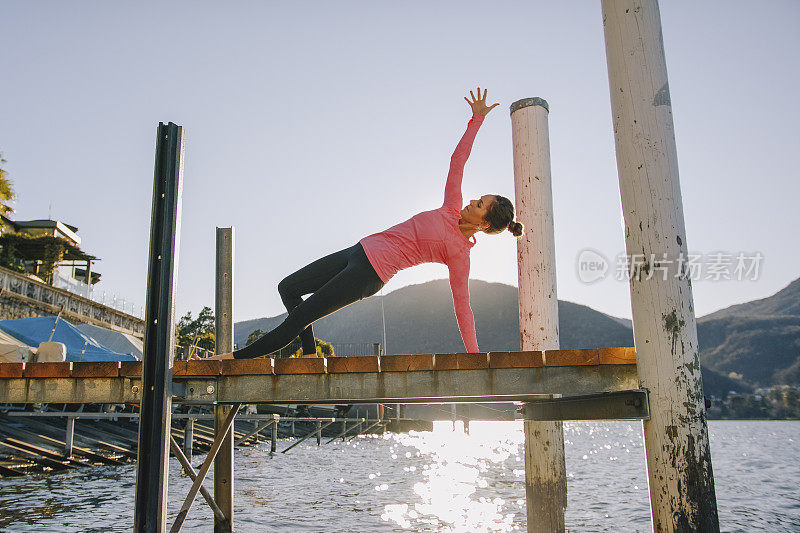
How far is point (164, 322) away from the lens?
15.5ft

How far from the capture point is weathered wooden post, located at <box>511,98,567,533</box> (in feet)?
22.2

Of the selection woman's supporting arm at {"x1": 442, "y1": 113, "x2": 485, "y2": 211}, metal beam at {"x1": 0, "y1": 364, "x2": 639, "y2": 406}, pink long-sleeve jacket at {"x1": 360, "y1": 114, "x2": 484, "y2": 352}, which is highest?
woman's supporting arm at {"x1": 442, "y1": 113, "x2": 485, "y2": 211}

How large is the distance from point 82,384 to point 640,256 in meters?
4.73

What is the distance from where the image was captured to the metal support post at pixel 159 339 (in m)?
4.53

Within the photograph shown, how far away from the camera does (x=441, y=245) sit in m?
5.16

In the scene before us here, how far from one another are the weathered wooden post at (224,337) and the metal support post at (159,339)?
3.26m

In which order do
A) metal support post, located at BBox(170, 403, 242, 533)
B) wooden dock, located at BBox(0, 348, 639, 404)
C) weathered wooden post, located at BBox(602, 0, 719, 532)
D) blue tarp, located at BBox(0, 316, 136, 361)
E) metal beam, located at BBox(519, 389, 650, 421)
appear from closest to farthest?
1. weathered wooden post, located at BBox(602, 0, 719, 532)
2. metal beam, located at BBox(519, 389, 650, 421)
3. wooden dock, located at BBox(0, 348, 639, 404)
4. metal support post, located at BBox(170, 403, 242, 533)
5. blue tarp, located at BBox(0, 316, 136, 361)

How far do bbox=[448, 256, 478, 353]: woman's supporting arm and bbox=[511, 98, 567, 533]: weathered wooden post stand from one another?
1969 mm

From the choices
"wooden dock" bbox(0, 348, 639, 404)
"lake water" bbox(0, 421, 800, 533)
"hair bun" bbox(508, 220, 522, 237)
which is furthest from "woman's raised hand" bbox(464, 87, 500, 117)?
"lake water" bbox(0, 421, 800, 533)

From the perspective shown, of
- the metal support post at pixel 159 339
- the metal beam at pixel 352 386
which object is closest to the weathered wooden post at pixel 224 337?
the metal beam at pixel 352 386

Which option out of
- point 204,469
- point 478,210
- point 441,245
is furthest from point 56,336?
point 478,210

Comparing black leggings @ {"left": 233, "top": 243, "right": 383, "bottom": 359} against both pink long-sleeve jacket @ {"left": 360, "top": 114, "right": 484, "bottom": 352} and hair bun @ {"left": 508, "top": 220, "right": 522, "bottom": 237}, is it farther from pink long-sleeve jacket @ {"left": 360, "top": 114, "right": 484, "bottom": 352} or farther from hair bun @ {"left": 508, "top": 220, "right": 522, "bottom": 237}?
hair bun @ {"left": 508, "top": 220, "right": 522, "bottom": 237}

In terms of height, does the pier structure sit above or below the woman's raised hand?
below

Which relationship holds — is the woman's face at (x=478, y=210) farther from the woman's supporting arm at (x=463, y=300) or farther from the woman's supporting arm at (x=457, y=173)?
the woman's supporting arm at (x=463, y=300)
